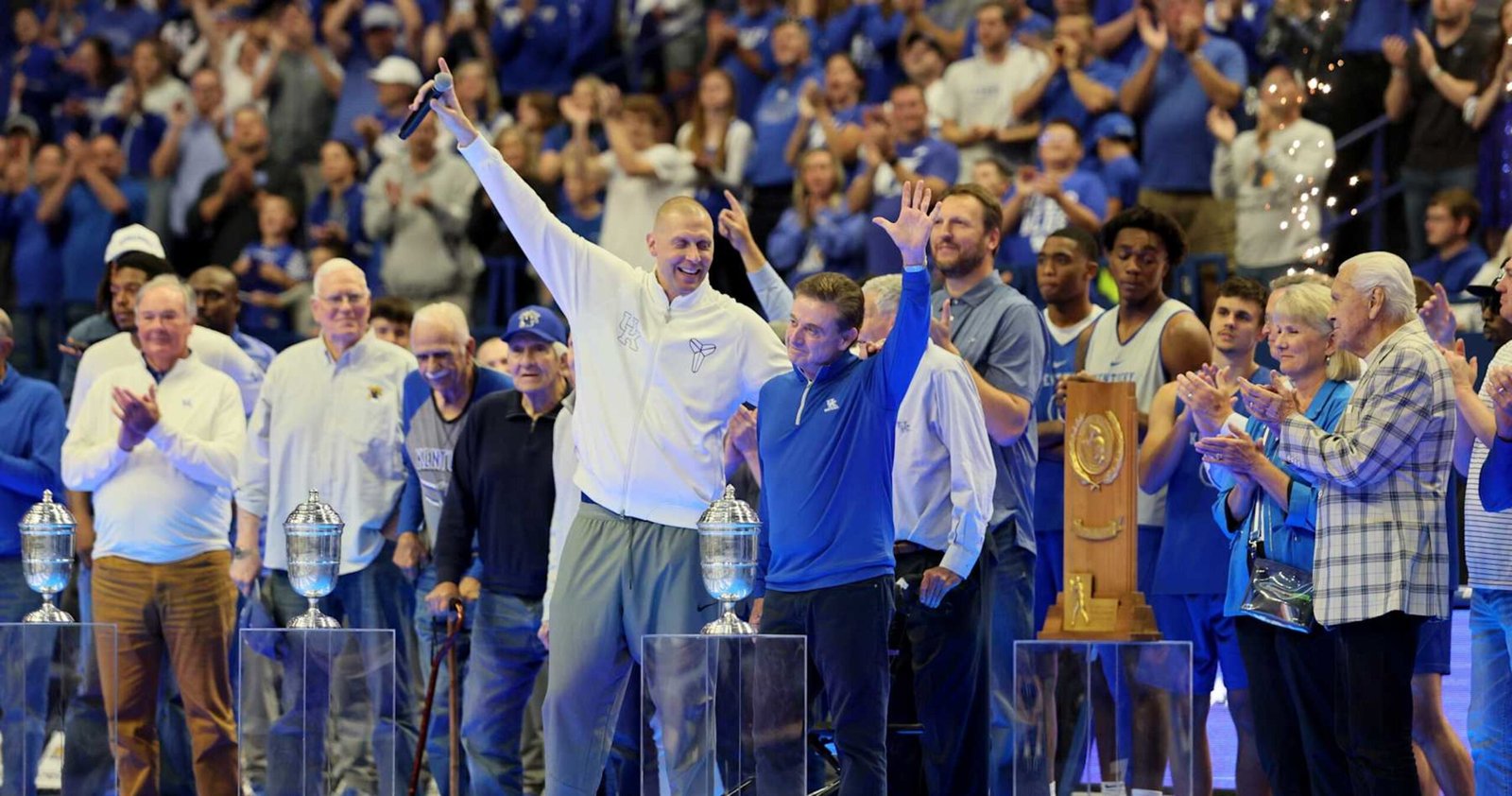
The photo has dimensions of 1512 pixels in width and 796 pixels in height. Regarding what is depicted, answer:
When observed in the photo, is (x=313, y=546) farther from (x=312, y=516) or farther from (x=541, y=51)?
(x=541, y=51)

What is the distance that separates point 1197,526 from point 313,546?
9.27ft

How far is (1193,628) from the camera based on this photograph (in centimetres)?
671

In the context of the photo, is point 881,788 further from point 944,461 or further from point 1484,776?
point 1484,776

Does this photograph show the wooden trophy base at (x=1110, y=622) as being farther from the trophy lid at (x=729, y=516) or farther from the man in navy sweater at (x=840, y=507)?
the trophy lid at (x=729, y=516)

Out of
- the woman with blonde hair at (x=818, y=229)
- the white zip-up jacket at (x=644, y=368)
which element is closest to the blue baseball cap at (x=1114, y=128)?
the woman with blonde hair at (x=818, y=229)

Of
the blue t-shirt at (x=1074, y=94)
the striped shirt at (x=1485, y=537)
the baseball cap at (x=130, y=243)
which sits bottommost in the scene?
the striped shirt at (x=1485, y=537)

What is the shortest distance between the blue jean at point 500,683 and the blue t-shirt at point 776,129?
17.7 ft

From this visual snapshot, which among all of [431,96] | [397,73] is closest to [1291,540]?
[431,96]

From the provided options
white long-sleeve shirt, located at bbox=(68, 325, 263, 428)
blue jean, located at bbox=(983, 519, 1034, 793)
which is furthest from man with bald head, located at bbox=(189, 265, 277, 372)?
blue jean, located at bbox=(983, 519, 1034, 793)

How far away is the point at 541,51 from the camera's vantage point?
14086 millimetres

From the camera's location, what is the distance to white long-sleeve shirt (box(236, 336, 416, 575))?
24.3 feet

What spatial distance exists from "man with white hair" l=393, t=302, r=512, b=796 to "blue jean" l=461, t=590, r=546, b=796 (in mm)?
357

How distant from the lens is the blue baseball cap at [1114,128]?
34.3 ft

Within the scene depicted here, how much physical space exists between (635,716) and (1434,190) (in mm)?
4501
